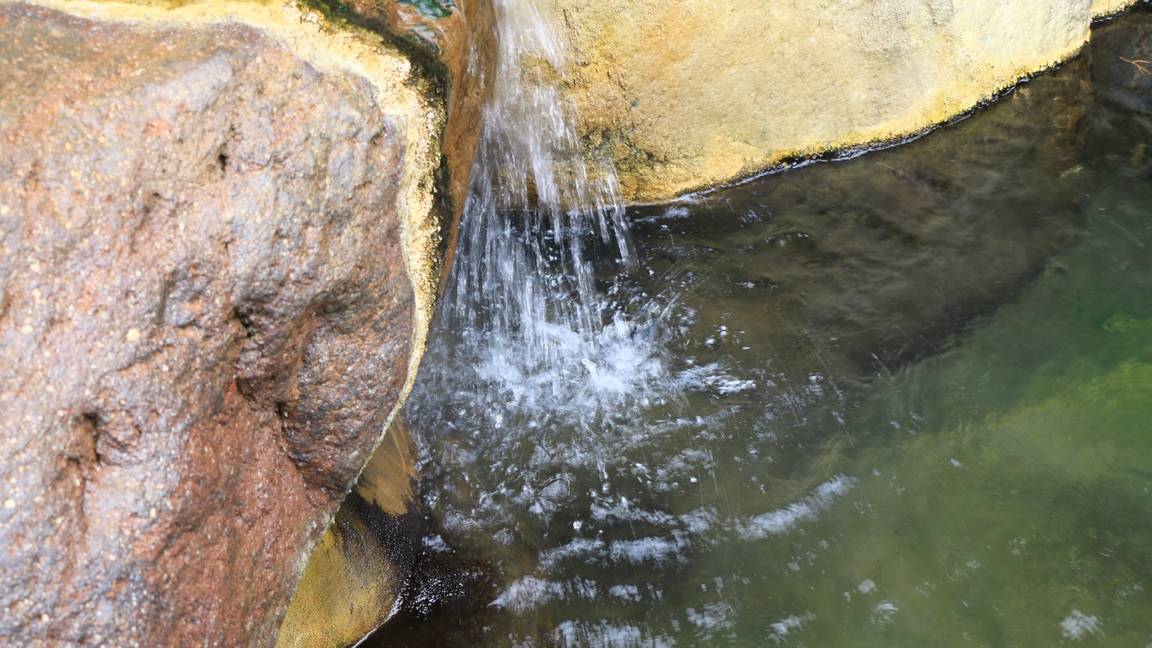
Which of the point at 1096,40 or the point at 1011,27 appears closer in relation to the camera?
the point at 1011,27

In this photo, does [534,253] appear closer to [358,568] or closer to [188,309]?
[358,568]

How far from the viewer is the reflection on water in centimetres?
268

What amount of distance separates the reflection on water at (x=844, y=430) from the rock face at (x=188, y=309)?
114 cm

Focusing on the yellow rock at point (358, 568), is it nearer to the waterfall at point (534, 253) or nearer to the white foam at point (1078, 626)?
the waterfall at point (534, 253)

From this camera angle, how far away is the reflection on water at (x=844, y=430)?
2680 mm

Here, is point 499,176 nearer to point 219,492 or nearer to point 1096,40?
point 219,492

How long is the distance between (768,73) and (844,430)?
6.16 feet

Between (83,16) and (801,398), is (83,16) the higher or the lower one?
the higher one

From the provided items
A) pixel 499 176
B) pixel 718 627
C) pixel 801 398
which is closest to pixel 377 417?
pixel 718 627

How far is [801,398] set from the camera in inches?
129

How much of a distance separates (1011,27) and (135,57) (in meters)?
4.37

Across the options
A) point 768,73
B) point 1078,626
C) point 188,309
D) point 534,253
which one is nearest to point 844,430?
point 1078,626

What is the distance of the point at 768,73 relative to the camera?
162 inches

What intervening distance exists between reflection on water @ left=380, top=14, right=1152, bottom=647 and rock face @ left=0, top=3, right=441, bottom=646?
1.14 metres
